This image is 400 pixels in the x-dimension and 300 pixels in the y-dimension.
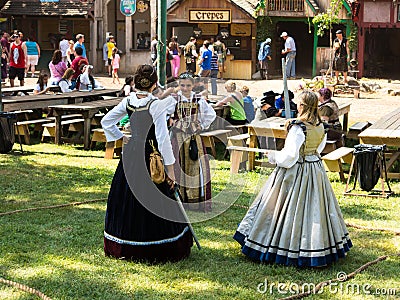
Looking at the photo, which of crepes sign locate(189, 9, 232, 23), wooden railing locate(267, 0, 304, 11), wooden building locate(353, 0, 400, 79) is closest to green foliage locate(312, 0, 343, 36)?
wooden building locate(353, 0, 400, 79)

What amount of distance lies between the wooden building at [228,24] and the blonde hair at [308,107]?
22.1m

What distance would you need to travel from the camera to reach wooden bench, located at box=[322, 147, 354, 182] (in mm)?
9438

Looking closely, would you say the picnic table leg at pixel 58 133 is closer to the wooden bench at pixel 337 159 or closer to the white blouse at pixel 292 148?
the wooden bench at pixel 337 159

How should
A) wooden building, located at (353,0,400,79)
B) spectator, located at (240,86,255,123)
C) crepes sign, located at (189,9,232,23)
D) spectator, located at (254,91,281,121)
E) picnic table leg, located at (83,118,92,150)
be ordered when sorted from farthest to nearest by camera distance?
crepes sign, located at (189,9,232,23) → wooden building, located at (353,0,400,79) → picnic table leg, located at (83,118,92,150) → spectator, located at (240,86,255,123) → spectator, located at (254,91,281,121)

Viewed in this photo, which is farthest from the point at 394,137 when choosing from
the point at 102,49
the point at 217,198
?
the point at 102,49

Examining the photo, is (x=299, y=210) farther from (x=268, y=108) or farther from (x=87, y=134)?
(x=87, y=134)

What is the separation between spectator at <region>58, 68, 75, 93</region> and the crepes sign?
14088 mm

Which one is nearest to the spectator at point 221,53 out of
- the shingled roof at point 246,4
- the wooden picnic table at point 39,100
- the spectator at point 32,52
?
the shingled roof at point 246,4

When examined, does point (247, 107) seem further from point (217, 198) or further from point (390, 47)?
point (390, 47)

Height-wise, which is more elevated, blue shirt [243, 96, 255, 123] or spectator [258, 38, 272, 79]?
spectator [258, 38, 272, 79]

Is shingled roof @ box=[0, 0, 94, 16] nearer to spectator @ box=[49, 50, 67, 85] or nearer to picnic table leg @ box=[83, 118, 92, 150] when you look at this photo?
spectator @ box=[49, 50, 67, 85]

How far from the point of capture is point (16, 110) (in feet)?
42.3

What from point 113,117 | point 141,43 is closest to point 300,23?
point 141,43

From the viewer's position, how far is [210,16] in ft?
93.7
